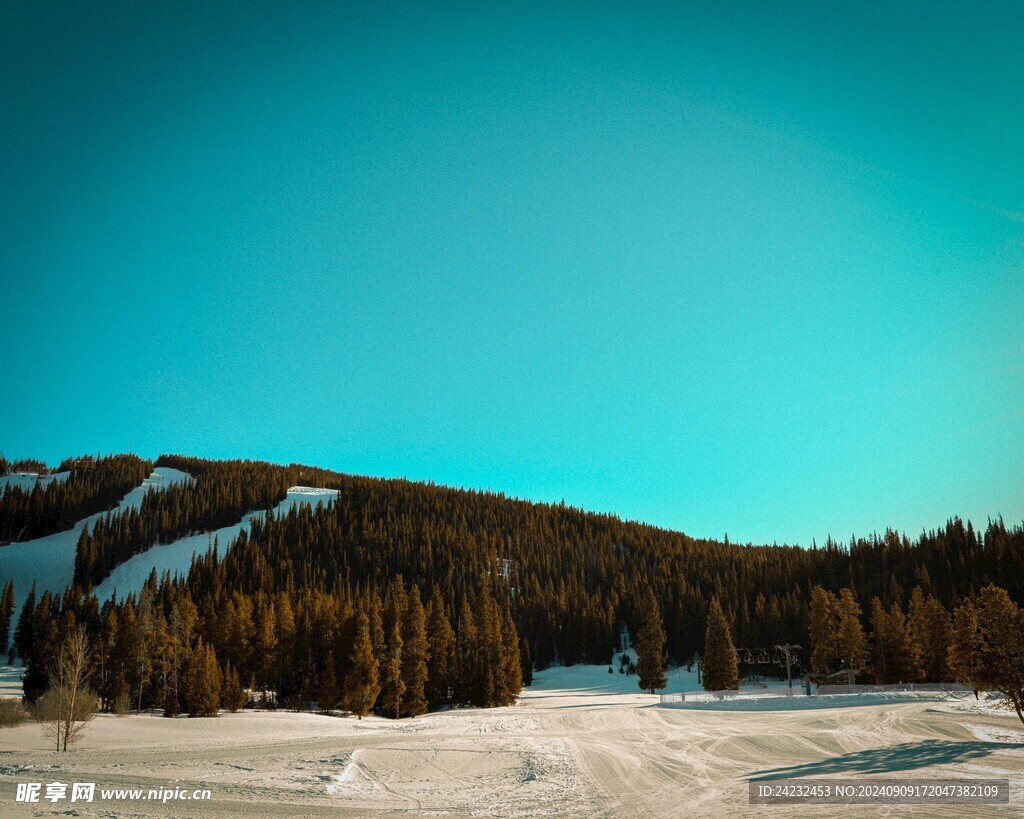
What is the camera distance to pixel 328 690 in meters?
61.0

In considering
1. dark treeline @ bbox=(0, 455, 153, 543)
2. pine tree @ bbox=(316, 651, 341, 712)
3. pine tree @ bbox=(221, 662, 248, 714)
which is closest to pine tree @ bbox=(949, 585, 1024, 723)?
pine tree @ bbox=(316, 651, 341, 712)

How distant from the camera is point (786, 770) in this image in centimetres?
2745

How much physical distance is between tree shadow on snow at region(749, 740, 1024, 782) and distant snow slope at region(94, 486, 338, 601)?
141022 millimetres

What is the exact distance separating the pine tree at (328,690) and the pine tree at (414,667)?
6.30m

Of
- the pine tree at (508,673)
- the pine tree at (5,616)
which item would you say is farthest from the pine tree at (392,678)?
the pine tree at (5,616)

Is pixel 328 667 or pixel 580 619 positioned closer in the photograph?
pixel 328 667

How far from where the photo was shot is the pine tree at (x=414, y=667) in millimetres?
62781

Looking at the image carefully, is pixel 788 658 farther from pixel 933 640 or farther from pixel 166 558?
pixel 166 558

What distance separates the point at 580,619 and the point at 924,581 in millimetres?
56378

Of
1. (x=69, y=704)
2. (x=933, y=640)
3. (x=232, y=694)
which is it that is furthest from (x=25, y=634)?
(x=933, y=640)

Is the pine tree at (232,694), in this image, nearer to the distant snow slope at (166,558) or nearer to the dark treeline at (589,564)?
the dark treeline at (589,564)

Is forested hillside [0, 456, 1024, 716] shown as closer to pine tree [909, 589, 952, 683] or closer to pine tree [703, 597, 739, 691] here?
pine tree [909, 589, 952, 683]

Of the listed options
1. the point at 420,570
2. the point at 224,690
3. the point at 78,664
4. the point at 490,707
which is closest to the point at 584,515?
the point at 420,570

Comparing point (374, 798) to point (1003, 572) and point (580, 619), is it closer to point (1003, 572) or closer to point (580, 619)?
point (580, 619)
